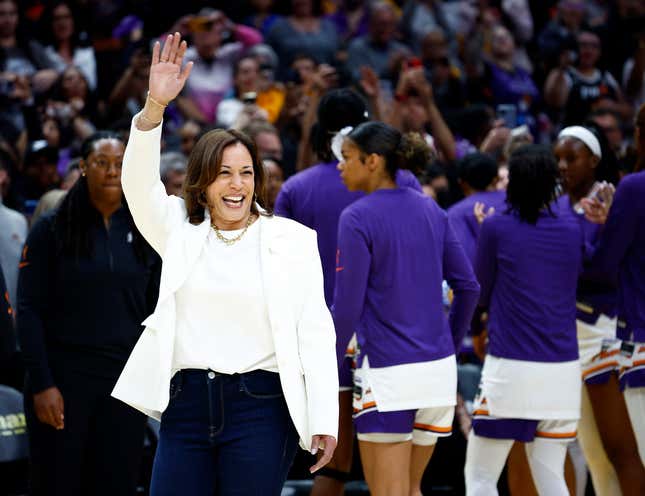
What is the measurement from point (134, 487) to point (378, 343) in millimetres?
1207

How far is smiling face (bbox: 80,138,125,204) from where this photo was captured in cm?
500

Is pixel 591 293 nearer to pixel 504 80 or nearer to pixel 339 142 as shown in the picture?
pixel 339 142

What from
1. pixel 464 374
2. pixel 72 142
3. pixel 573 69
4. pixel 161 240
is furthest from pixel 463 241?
pixel 573 69

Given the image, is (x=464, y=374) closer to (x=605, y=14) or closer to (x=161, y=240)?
(x=161, y=240)

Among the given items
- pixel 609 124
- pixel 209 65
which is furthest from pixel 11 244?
pixel 609 124

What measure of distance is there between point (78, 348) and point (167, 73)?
63.0 inches

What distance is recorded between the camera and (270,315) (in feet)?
12.1

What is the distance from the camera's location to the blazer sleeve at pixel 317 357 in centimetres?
369

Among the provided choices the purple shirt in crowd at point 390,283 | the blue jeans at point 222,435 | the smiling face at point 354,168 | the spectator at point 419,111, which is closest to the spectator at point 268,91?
the spectator at point 419,111

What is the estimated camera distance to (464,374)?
23.3 feet

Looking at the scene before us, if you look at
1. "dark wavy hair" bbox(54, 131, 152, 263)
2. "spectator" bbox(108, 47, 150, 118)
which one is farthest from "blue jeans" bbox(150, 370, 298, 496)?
"spectator" bbox(108, 47, 150, 118)

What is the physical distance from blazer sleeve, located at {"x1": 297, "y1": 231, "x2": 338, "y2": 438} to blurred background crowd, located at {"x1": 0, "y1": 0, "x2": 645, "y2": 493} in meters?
2.94

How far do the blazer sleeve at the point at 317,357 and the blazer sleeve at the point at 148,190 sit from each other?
1.56 ft

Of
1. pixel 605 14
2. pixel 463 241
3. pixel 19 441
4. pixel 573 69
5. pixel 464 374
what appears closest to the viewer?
pixel 19 441
